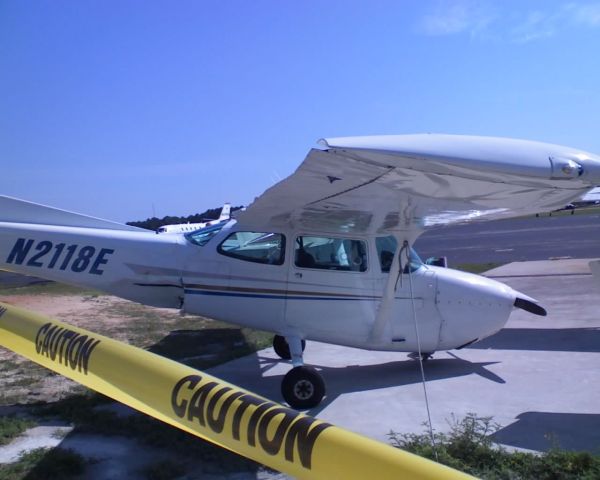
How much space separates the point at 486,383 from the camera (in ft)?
21.4

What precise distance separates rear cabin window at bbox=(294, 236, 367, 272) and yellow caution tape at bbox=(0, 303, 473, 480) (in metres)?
3.57

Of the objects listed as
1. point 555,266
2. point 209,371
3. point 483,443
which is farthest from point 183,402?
point 555,266

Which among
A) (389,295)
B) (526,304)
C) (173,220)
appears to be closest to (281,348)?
(389,295)

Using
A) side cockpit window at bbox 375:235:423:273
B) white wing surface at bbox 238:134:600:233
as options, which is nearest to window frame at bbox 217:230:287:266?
white wing surface at bbox 238:134:600:233

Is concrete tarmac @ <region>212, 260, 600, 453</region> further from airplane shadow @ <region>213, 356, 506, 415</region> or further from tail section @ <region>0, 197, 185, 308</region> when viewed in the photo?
tail section @ <region>0, 197, 185, 308</region>

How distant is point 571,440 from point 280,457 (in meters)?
3.61

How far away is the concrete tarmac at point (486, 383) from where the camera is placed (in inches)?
202

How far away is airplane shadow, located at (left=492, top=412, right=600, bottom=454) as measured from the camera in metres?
4.57

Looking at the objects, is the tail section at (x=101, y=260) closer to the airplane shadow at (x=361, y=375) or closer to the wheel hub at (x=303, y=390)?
the airplane shadow at (x=361, y=375)

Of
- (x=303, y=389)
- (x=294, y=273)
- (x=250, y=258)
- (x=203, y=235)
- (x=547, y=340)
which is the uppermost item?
(x=203, y=235)

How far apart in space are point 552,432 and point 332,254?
3004mm

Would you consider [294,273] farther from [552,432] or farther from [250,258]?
[552,432]

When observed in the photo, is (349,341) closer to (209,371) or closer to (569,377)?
(209,371)

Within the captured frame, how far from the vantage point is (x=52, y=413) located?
217 inches
